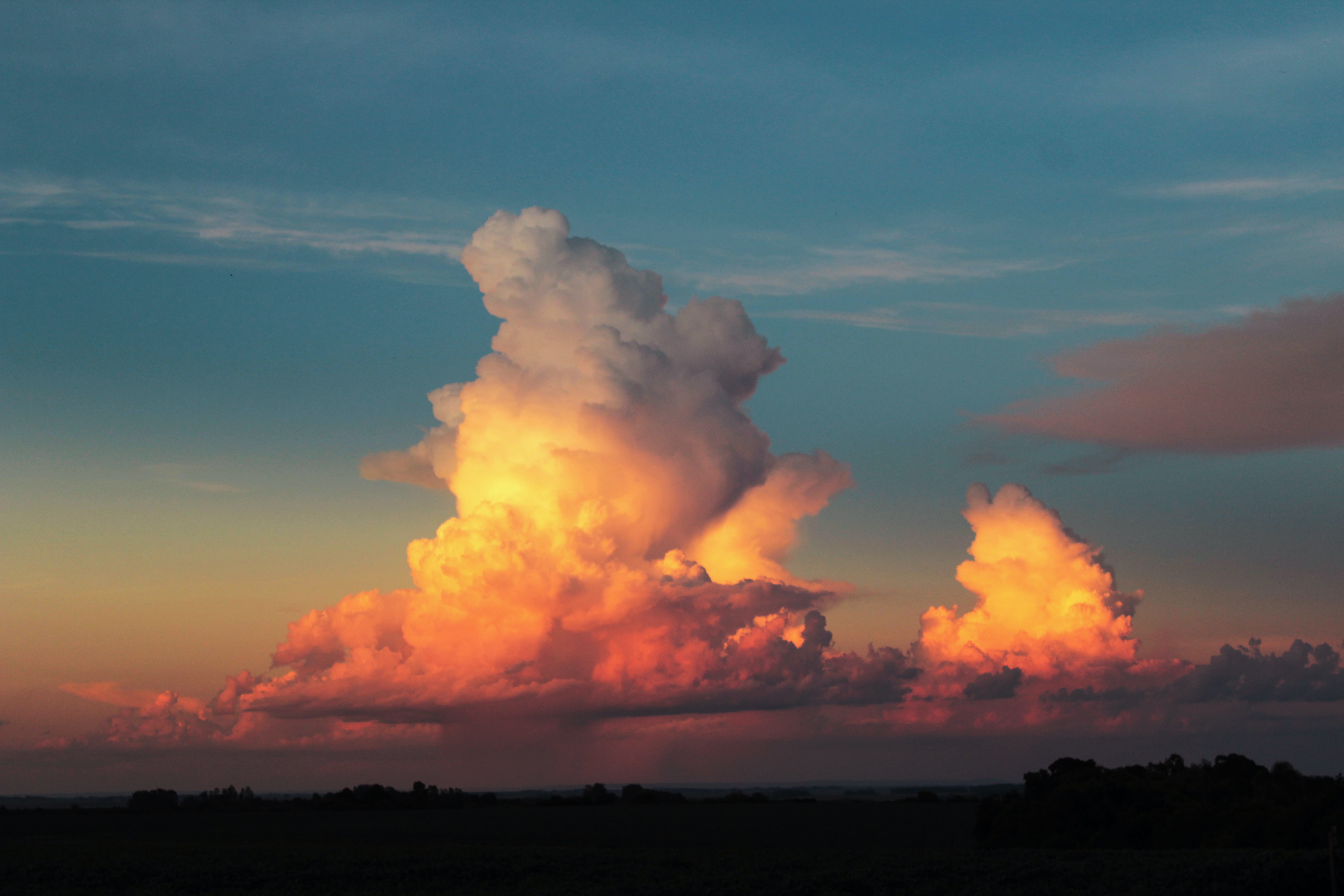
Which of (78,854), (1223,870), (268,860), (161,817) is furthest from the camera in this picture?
(161,817)

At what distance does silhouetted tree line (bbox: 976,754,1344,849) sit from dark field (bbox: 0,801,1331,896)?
887 centimetres

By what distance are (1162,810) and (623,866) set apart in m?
58.9

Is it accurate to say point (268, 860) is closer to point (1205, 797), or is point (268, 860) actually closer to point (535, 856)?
point (535, 856)

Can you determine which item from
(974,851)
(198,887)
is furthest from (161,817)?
(974,851)

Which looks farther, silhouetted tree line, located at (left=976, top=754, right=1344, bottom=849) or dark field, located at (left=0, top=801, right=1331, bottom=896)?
silhouetted tree line, located at (left=976, top=754, right=1344, bottom=849)

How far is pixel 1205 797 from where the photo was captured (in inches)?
4860

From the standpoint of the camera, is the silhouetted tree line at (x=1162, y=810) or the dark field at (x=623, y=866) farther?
the silhouetted tree line at (x=1162, y=810)

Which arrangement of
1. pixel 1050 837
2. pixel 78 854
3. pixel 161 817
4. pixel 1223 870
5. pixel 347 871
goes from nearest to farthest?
pixel 1223 870 < pixel 347 871 < pixel 78 854 < pixel 1050 837 < pixel 161 817

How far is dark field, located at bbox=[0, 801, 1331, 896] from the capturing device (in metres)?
79.2

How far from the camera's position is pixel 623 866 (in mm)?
94812

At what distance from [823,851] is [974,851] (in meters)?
A: 13.2

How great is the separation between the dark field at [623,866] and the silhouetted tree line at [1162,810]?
8869mm

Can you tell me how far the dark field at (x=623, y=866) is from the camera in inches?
3118

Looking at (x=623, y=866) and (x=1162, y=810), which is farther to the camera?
(x=1162, y=810)
